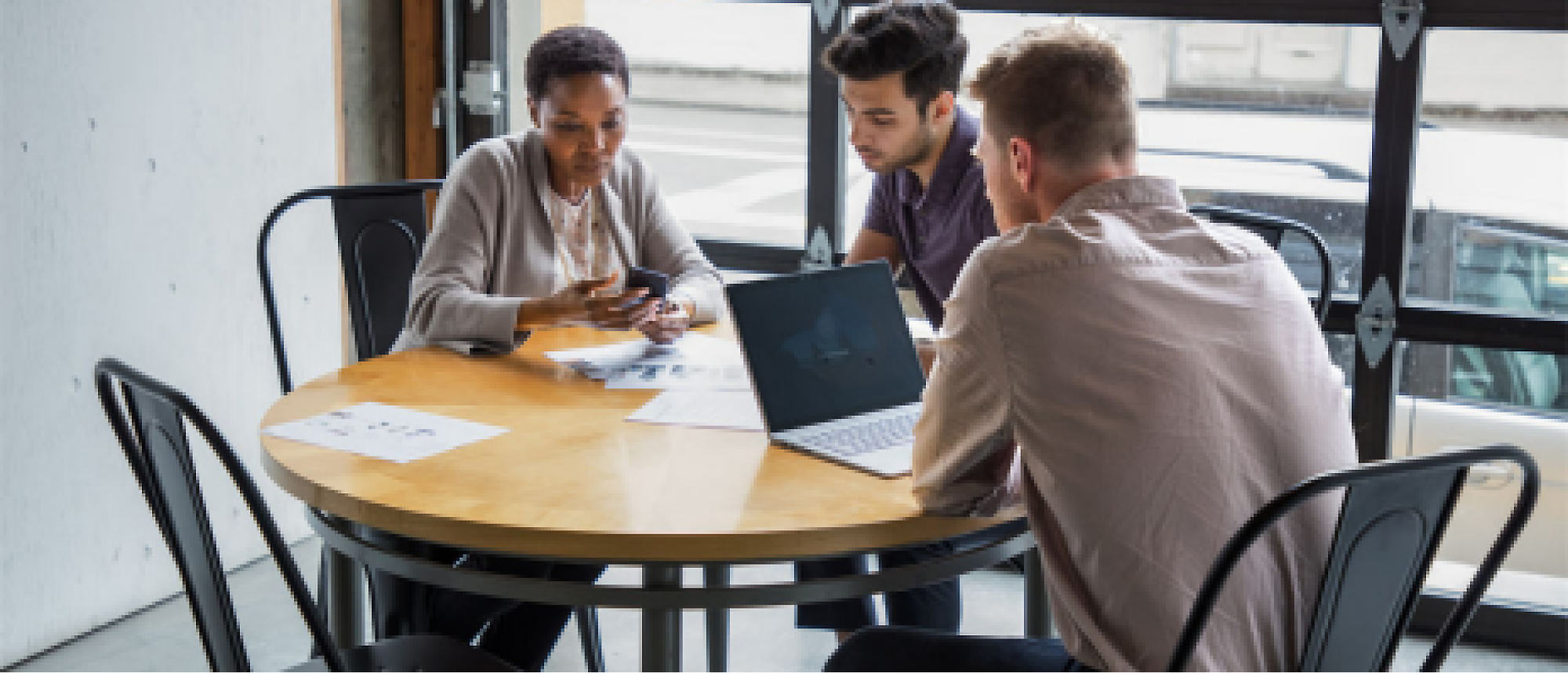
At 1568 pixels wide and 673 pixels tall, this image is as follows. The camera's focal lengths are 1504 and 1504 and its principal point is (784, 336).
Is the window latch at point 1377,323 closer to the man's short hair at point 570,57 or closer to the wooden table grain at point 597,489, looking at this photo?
the man's short hair at point 570,57

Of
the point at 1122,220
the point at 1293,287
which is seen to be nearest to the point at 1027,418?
the point at 1122,220

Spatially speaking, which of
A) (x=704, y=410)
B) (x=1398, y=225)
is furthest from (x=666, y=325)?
(x=1398, y=225)

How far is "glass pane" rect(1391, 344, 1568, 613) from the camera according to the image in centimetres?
313

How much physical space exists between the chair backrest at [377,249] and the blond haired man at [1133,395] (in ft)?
5.04

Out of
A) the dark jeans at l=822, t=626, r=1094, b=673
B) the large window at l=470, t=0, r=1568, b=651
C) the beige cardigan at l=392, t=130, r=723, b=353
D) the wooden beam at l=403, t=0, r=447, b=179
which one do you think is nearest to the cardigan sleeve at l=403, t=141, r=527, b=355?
the beige cardigan at l=392, t=130, r=723, b=353

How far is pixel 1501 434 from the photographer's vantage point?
3.17m

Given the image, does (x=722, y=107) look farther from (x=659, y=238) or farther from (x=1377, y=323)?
(x=1377, y=323)

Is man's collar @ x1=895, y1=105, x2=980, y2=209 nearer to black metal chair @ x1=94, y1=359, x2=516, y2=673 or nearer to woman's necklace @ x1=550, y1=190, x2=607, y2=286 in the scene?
woman's necklace @ x1=550, y1=190, x2=607, y2=286

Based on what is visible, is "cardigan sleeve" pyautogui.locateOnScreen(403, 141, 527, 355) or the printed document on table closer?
the printed document on table

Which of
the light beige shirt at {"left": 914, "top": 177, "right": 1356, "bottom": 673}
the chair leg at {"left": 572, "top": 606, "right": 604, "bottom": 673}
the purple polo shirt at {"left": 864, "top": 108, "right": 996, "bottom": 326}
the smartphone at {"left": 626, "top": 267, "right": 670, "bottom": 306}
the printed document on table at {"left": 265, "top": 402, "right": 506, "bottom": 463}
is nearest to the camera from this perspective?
the light beige shirt at {"left": 914, "top": 177, "right": 1356, "bottom": 673}

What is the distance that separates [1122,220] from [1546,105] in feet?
6.16

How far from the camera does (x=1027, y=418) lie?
1.52 metres

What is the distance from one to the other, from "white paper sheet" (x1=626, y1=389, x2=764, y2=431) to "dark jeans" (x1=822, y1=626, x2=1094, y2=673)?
0.35 m

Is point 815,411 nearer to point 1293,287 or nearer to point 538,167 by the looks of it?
point 1293,287
